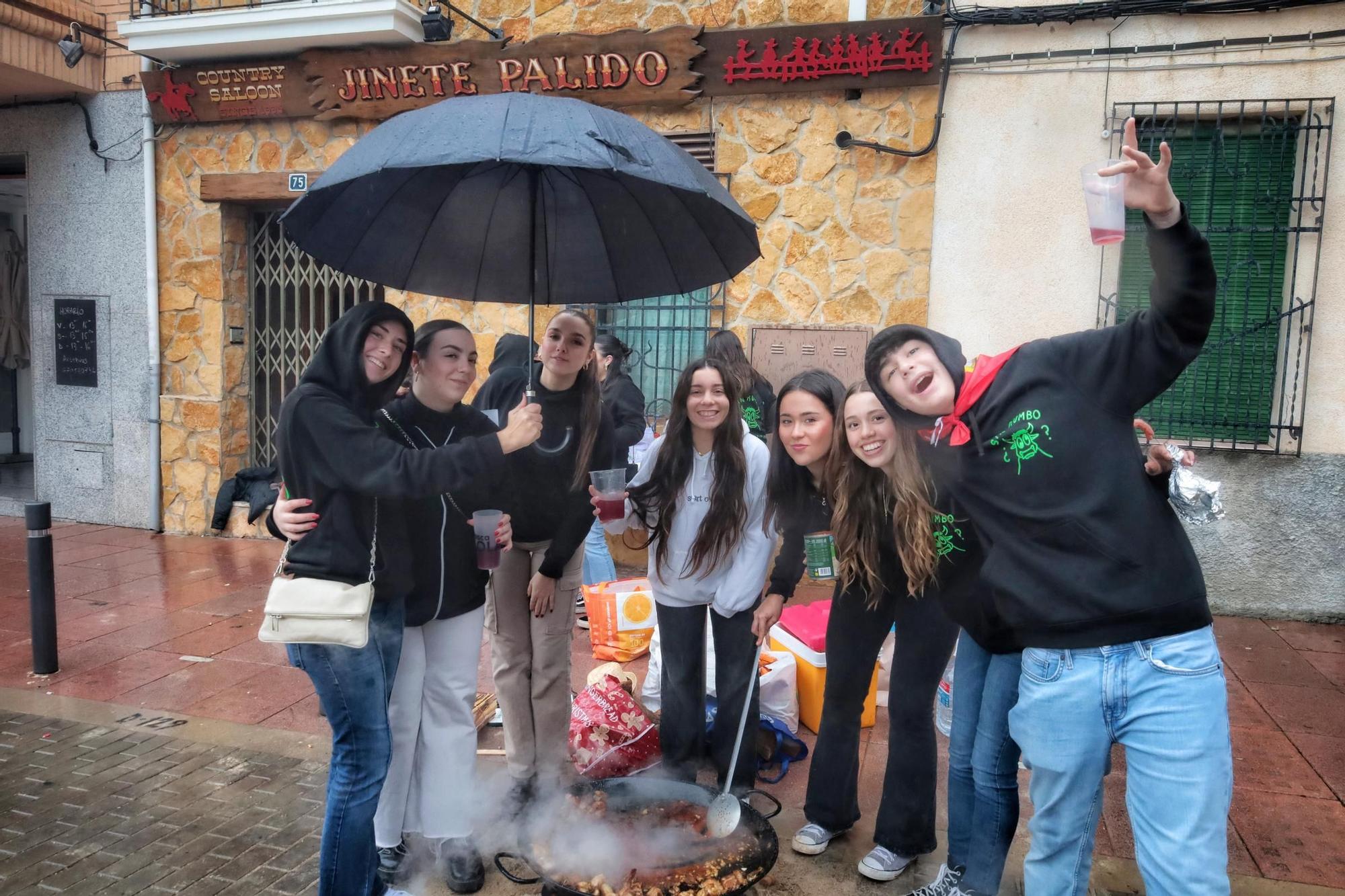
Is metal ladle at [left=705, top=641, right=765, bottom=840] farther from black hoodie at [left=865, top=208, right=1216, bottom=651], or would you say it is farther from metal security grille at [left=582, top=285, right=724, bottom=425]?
metal security grille at [left=582, top=285, right=724, bottom=425]

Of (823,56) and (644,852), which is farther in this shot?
(823,56)

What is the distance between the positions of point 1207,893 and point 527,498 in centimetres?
229

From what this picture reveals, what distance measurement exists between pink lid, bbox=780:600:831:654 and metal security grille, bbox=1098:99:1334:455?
10.4 ft

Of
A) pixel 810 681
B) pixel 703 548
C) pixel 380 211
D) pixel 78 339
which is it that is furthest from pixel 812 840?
pixel 78 339

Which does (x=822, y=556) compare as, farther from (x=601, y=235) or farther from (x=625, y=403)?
(x=625, y=403)

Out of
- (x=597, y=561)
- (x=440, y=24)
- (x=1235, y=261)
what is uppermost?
(x=440, y=24)

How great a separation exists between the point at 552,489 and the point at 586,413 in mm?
307

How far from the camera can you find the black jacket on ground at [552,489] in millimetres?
3285

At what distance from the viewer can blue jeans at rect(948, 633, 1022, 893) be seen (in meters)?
2.59

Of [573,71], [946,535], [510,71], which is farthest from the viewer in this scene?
[510,71]

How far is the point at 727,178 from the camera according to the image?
6.65 m

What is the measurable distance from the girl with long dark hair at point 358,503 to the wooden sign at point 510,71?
4.38 metres

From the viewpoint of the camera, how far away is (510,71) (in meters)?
6.93

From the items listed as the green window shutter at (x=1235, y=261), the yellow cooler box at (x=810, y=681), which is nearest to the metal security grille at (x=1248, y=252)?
the green window shutter at (x=1235, y=261)
